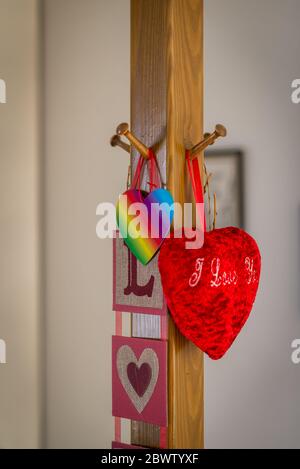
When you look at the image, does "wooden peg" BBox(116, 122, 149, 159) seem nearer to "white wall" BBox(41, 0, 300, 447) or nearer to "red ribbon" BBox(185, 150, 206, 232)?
"red ribbon" BBox(185, 150, 206, 232)

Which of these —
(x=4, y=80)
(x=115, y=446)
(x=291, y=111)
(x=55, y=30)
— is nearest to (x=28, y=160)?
(x=4, y=80)

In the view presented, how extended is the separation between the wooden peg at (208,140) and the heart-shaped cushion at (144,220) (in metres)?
0.10

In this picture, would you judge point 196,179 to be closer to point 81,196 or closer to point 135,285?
point 135,285

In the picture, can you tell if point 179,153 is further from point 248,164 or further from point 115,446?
point 248,164

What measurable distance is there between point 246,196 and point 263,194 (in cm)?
5

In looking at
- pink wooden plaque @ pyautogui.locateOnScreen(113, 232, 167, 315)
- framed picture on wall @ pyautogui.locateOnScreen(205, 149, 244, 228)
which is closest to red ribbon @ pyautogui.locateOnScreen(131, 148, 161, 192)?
pink wooden plaque @ pyautogui.locateOnScreen(113, 232, 167, 315)

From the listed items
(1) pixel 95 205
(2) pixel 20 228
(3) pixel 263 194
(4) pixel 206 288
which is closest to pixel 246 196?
(3) pixel 263 194

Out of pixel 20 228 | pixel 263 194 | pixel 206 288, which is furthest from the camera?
pixel 20 228

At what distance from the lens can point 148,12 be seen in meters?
0.97

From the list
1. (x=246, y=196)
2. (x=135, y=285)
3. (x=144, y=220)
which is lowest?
(x=135, y=285)

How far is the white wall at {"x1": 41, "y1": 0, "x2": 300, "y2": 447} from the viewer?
5.62 feet

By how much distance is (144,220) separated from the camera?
97 cm

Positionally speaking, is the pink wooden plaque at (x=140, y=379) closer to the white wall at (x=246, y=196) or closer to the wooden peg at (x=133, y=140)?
the wooden peg at (x=133, y=140)

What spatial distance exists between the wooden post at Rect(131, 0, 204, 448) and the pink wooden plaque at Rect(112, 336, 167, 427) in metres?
0.02
